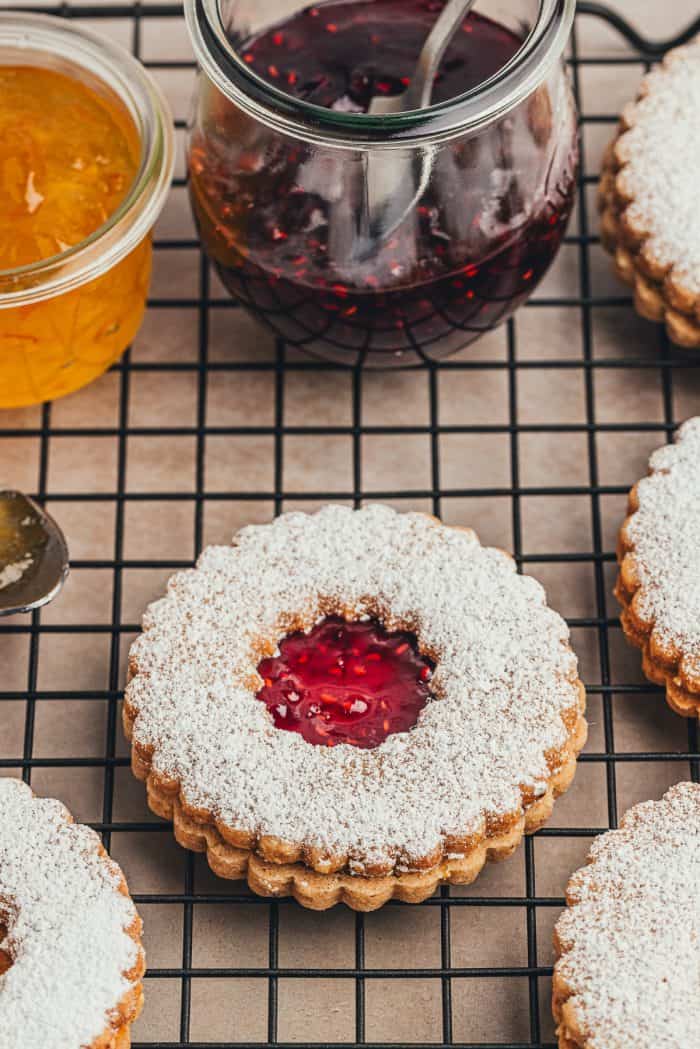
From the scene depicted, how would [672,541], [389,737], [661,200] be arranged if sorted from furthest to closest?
1. [661,200]
2. [672,541]
3. [389,737]

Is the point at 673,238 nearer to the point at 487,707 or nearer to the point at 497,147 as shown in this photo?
the point at 497,147

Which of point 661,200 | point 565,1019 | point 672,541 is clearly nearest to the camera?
point 565,1019

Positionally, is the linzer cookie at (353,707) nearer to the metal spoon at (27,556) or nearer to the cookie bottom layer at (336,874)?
the cookie bottom layer at (336,874)

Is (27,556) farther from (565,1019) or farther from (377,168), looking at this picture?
(565,1019)

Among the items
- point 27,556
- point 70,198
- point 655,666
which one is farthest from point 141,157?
point 655,666

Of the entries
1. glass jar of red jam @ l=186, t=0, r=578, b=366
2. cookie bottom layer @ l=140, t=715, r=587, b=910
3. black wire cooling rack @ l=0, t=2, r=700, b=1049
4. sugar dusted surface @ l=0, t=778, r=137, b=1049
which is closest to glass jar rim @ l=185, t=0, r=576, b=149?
glass jar of red jam @ l=186, t=0, r=578, b=366

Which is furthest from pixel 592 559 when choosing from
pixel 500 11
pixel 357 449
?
pixel 500 11

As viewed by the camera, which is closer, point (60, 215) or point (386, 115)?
point (386, 115)
